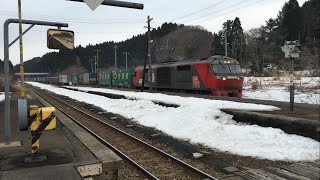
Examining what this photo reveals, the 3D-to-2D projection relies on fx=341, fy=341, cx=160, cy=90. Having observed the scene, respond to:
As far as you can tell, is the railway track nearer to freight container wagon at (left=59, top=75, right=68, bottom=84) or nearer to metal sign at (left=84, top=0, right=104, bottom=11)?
metal sign at (left=84, top=0, right=104, bottom=11)

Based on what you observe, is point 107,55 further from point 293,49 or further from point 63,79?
point 293,49

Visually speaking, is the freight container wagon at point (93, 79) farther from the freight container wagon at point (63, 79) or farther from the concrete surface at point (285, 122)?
the concrete surface at point (285, 122)

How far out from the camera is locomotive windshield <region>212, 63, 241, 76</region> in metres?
23.0

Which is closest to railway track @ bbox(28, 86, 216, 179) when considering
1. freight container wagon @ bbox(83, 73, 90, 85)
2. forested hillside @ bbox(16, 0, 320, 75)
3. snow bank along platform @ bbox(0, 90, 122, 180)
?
snow bank along platform @ bbox(0, 90, 122, 180)

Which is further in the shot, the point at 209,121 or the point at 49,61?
the point at 49,61

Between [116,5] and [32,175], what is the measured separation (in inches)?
147

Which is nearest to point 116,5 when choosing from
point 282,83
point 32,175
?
point 32,175

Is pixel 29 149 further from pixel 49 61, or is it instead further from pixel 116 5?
pixel 49 61

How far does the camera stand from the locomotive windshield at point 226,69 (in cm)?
2304

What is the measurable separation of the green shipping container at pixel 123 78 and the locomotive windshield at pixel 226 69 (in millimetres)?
22471

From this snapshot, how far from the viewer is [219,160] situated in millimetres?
8367

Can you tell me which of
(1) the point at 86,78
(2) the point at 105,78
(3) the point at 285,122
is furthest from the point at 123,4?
(1) the point at 86,78

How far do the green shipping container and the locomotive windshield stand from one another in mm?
22471

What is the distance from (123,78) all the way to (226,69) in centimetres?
2661
